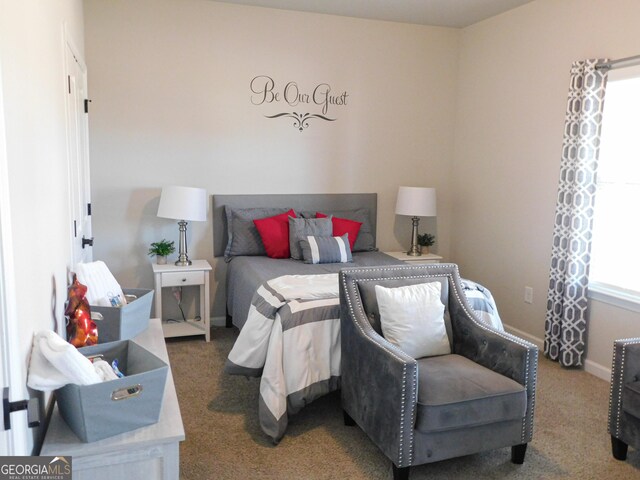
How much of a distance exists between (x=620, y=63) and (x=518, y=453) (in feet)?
7.86

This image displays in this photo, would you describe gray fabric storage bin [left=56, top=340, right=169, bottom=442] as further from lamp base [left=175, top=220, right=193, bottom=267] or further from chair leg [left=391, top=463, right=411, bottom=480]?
lamp base [left=175, top=220, right=193, bottom=267]

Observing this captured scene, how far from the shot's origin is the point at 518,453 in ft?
8.63

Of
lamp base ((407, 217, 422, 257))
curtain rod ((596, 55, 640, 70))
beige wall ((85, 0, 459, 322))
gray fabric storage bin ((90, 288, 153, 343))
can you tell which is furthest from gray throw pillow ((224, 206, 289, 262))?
curtain rod ((596, 55, 640, 70))

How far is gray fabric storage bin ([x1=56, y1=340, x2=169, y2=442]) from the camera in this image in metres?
1.57

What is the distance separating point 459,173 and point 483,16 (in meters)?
1.33

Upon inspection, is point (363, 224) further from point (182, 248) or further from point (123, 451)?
point (123, 451)

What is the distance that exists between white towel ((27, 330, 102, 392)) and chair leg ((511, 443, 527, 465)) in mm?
1940

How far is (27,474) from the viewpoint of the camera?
4.65ft

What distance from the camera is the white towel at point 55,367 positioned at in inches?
60.9

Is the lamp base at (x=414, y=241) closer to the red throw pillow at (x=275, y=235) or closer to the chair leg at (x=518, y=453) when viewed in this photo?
the red throw pillow at (x=275, y=235)

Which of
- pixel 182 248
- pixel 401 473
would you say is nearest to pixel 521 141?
pixel 182 248

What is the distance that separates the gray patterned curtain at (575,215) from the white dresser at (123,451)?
2915 mm

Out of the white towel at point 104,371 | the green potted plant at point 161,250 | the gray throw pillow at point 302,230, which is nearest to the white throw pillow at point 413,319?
the white towel at point 104,371

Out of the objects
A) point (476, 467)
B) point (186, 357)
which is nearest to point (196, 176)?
point (186, 357)
